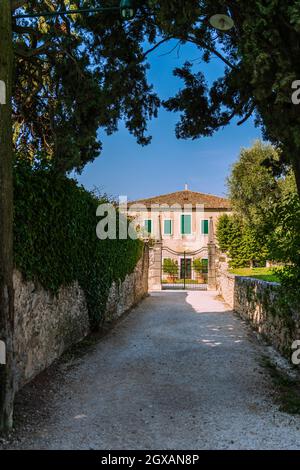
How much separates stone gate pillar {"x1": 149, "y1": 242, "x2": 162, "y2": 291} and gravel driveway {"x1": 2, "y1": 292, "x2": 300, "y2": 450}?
53.6 ft

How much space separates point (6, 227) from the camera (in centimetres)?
419

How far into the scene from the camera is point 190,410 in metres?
4.91

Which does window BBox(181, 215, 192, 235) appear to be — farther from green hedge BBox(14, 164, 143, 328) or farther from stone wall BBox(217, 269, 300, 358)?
green hedge BBox(14, 164, 143, 328)

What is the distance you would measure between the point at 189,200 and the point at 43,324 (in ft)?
106

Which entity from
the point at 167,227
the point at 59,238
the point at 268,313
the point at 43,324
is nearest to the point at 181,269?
the point at 167,227

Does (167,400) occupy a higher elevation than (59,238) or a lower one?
lower

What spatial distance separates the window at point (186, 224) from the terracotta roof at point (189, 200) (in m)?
1.55

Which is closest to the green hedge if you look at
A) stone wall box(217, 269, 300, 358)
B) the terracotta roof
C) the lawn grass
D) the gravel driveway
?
the gravel driveway

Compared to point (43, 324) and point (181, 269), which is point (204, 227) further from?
point (43, 324)

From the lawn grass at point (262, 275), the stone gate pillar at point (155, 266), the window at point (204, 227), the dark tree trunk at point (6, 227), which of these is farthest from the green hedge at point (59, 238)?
the window at point (204, 227)

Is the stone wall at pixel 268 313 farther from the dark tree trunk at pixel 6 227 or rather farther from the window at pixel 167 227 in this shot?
the window at pixel 167 227

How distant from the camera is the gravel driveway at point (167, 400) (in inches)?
160
